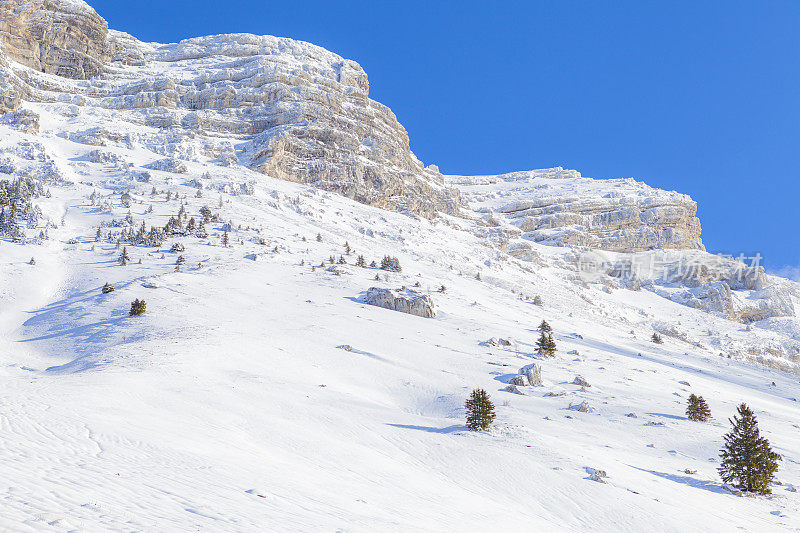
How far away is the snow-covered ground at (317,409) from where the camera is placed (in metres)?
7.47

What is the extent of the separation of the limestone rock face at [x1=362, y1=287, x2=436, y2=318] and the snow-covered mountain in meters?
0.31

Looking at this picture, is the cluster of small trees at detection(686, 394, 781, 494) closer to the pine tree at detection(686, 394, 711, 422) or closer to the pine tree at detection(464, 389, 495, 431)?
the pine tree at detection(686, 394, 711, 422)

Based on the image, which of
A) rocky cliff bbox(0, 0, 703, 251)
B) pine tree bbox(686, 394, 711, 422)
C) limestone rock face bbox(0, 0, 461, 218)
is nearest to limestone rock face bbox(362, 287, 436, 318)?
pine tree bbox(686, 394, 711, 422)

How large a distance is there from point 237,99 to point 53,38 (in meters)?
48.1

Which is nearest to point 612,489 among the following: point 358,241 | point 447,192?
point 358,241

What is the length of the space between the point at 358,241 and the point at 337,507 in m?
49.2

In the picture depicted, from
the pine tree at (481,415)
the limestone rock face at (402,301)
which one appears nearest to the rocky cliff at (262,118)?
the limestone rock face at (402,301)

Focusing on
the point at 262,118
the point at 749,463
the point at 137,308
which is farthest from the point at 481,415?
the point at 262,118

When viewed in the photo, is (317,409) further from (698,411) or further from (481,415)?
(698,411)

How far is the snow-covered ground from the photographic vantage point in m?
7.47

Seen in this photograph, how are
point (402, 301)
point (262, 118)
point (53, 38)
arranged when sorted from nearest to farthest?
point (402, 301), point (262, 118), point (53, 38)

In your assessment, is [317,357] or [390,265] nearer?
[317,357]

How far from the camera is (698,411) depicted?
17000mm

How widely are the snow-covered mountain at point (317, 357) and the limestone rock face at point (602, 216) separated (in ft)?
51.2
